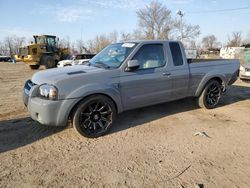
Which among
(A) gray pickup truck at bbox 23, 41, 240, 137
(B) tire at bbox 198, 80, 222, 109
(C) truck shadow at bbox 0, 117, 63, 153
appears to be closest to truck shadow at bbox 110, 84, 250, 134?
(B) tire at bbox 198, 80, 222, 109

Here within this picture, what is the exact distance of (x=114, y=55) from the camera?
200 inches

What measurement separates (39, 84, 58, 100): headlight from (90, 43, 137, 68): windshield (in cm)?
128

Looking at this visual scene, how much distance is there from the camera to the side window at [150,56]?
4.93m

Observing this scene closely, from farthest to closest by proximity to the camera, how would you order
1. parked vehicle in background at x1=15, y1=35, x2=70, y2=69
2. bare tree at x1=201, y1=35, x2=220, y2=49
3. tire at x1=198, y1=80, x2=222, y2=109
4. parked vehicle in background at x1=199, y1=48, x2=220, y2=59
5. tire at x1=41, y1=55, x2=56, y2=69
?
1. bare tree at x1=201, y1=35, x2=220, y2=49
2. parked vehicle in background at x1=199, y1=48, x2=220, y2=59
3. tire at x1=41, y1=55, x2=56, y2=69
4. parked vehicle in background at x1=15, y1=35, x2=70, y2=69
5. tire at x1=198, y1=80, x2=222, y2=109

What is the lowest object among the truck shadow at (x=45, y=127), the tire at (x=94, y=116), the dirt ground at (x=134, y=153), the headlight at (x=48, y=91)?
the dirt ground at (x=134, y=153)

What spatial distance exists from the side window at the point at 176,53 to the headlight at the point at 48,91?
2846 millimetres

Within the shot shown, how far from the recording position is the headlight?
3982 mm

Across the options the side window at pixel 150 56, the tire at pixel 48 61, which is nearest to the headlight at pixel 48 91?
the side window at pixel 150 56

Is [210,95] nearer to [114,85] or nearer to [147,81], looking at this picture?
[147,81]

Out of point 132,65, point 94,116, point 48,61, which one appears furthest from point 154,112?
point 48,61

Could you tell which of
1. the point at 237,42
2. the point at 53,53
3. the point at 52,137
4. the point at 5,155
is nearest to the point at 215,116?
the point at 52,137

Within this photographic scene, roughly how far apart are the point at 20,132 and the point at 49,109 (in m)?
1.16

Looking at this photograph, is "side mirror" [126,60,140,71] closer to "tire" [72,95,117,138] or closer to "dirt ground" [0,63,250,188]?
"tire" [72,95,117,138]

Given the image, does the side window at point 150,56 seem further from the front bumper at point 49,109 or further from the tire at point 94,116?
the front bumper at point 49,109
